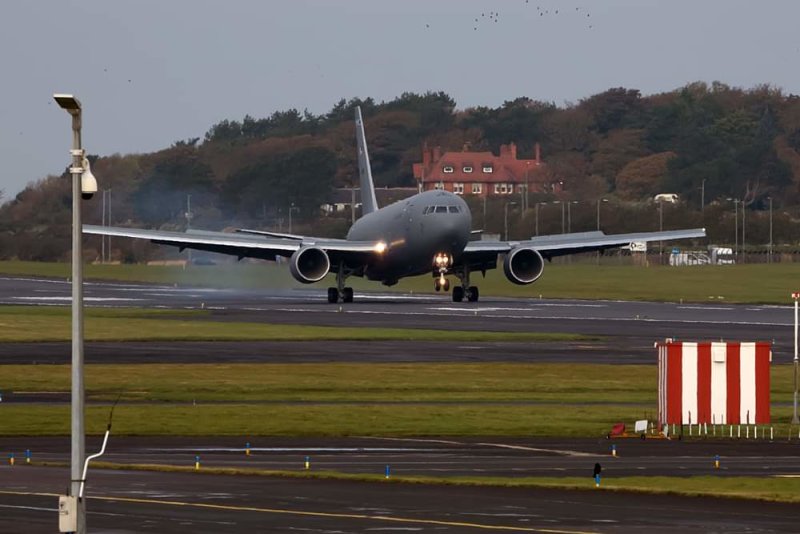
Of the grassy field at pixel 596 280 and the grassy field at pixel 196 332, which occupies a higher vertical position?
the grassy field at pixel 596 280

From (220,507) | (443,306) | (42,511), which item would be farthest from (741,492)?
(443,306)

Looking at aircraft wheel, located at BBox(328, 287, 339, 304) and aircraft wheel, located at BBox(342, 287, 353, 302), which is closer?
aircraft wheel, located at BBox(328, 287, 339, 304)

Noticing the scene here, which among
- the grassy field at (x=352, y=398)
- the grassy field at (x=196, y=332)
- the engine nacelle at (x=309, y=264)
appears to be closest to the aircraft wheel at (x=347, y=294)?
the engine nacelle at (x=309, y=264)

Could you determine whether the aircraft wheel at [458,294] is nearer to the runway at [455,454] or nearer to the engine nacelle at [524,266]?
the engine nacelle at [524,266]

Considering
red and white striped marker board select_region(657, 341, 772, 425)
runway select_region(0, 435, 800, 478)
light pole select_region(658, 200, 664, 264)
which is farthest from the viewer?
light pole select_region(658, 200, 664, 264)

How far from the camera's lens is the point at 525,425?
39344 millimetres

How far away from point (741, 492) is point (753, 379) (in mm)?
12559

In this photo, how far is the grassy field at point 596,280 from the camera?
115m

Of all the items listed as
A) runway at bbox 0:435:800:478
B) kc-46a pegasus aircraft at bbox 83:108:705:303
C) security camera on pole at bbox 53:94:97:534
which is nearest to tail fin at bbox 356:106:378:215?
kc-46a pegasus aircraft at bbox 83:108:705:303

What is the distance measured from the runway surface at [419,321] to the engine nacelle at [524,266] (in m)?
1.74

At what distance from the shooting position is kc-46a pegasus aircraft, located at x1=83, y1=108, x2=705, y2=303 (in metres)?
86.9

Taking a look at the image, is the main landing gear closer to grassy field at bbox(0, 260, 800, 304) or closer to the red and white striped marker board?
grassy field at bbox(0, 260, 800, 304)

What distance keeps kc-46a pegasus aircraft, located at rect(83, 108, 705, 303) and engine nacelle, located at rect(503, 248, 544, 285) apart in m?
0.05

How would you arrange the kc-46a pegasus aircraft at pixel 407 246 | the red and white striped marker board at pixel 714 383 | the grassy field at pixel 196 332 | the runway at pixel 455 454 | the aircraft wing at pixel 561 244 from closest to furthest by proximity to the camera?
the runway at pixel 455 454 < the red and white striped marker board at pixel 714 383 < the grassy field at pixel 196 332 < the kc-46a pegasus aircraft at pixel 407 246 < the aircraft wing at pixel 561 244
